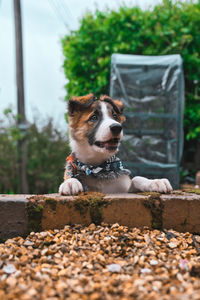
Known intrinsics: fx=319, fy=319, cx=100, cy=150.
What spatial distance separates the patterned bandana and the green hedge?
14.0ft

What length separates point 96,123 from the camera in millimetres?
2596

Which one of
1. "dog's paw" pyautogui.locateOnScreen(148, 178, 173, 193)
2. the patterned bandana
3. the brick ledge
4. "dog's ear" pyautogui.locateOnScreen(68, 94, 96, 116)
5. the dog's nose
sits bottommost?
the brick ledge

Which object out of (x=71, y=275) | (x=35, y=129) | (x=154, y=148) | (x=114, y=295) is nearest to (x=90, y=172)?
(x=71, y=275)

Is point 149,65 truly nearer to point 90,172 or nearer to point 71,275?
point 90,172

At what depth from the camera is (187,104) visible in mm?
7094

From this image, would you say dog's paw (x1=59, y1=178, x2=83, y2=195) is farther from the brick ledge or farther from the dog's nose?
the dog's nose

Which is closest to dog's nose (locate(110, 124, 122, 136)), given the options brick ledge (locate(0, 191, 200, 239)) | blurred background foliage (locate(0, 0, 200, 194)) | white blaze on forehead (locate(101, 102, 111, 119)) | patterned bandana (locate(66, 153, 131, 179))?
white blaze on forehead (locate(101, 102, 111, 119))

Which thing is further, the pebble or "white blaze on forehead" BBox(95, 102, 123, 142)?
"white blaze on forehead" BBox(95, 102, 123, 142)

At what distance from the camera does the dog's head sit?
8.09 feet

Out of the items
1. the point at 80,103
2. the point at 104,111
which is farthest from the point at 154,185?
the point at 80,103

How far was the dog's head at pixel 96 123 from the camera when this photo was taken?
8.09 feet

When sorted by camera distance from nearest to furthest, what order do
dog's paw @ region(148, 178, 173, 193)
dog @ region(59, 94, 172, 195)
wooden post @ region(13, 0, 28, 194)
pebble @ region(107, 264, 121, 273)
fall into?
1. pebble @ region(107, 264, 121, 273)
2. dog @ region(59, 94, 172, 195)
3. dog's paw @ region(148, 178, 173, 193)
4. wooden post @ region(13, 0, 28, 194)

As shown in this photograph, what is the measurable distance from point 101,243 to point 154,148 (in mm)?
4453

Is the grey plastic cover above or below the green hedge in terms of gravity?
below
